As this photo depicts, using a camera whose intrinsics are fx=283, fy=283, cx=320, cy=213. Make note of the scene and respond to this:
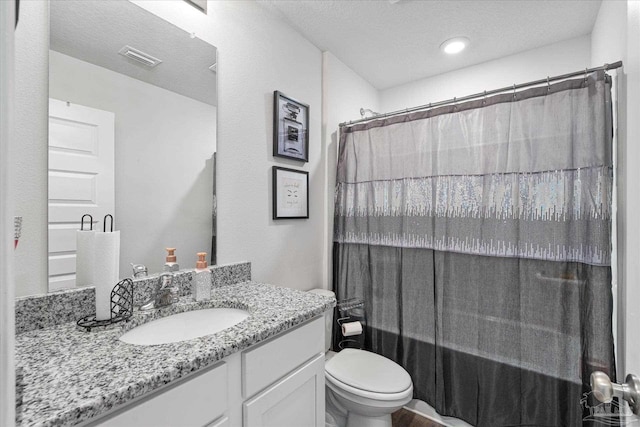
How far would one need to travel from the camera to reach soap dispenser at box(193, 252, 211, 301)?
120cm

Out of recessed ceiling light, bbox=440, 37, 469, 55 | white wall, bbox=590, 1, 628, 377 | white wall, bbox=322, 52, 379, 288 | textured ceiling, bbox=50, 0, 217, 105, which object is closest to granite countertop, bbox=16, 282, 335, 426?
textured ceiling, bbox=50, 0, 217, 105

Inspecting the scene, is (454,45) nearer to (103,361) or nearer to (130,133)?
(130,133)

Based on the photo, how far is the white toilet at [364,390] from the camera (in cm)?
137

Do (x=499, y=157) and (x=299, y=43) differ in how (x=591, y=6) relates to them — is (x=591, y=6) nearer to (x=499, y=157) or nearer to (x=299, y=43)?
(x=499, y=157)

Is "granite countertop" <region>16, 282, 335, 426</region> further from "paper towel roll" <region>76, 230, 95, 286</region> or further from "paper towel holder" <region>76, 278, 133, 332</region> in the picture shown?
"paper towel roll" <region>76, 230, 95, 286</region>

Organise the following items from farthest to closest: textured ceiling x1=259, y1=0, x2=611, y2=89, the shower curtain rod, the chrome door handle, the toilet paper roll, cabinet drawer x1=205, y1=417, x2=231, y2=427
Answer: the toilet paper roll → textured ceiling x1=259, y1=0, x2=611, y2=89 → the shower curtain rod → cabinet drawer x1=205, y1=417, x2=231, y2=427 → the chrome door handle

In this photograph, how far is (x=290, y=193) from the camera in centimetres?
183

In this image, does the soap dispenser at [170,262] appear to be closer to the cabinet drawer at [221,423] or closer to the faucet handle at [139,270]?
the faucet handle at [139,270]

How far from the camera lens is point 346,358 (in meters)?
1.67

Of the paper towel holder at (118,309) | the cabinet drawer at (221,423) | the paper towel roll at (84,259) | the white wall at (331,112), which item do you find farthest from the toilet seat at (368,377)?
the paper towel roll at (84,259)

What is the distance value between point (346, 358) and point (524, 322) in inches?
38.3

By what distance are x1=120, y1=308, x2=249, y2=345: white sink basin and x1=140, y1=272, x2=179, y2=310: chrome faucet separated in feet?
0.26

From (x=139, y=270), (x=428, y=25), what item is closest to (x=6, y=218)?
(x=139, y=270)

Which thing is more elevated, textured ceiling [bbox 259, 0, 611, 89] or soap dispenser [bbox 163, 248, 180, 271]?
textured ceiling [bbox 259, 0, 611, 89]
